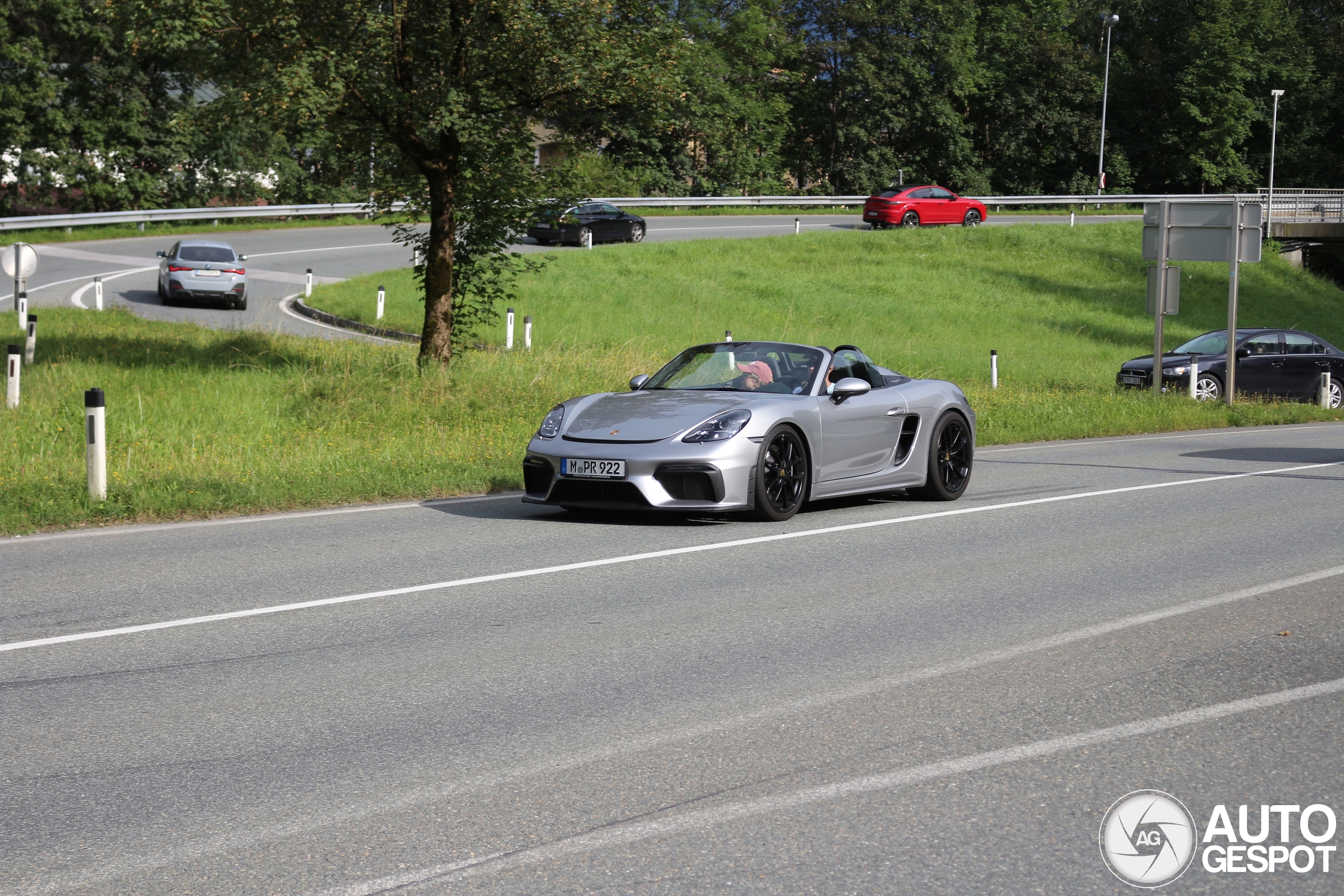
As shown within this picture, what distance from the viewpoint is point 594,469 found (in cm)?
1017

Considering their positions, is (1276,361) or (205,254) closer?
(1276,361)

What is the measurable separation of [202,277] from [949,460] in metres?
23.2

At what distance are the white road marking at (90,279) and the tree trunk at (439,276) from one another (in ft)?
40.7

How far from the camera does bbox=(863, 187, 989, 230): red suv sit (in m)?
51.8

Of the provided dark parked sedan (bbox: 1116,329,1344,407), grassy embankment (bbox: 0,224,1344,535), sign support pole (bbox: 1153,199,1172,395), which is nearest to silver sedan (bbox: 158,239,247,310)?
grassy embankment (bbox: 0,224,1344,535)

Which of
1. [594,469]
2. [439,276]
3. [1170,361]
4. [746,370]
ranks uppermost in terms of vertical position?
[439,276]

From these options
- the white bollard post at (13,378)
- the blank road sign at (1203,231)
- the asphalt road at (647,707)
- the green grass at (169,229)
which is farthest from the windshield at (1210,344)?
the green grass at (169,229)

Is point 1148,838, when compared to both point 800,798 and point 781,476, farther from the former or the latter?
point 781,476

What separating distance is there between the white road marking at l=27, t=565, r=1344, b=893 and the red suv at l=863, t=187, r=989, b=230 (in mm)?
45572

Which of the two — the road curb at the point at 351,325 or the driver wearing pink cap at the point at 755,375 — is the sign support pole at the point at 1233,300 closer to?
the driver wearing pink cap at the point at 755,375

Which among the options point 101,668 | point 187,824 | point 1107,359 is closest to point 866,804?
point 187,824

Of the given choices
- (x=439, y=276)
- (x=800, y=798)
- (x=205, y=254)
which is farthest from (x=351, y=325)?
(x=800, y=798)

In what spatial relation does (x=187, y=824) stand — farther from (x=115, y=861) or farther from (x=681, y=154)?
(x=681, y=154)

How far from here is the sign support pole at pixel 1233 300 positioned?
22.8 meters
